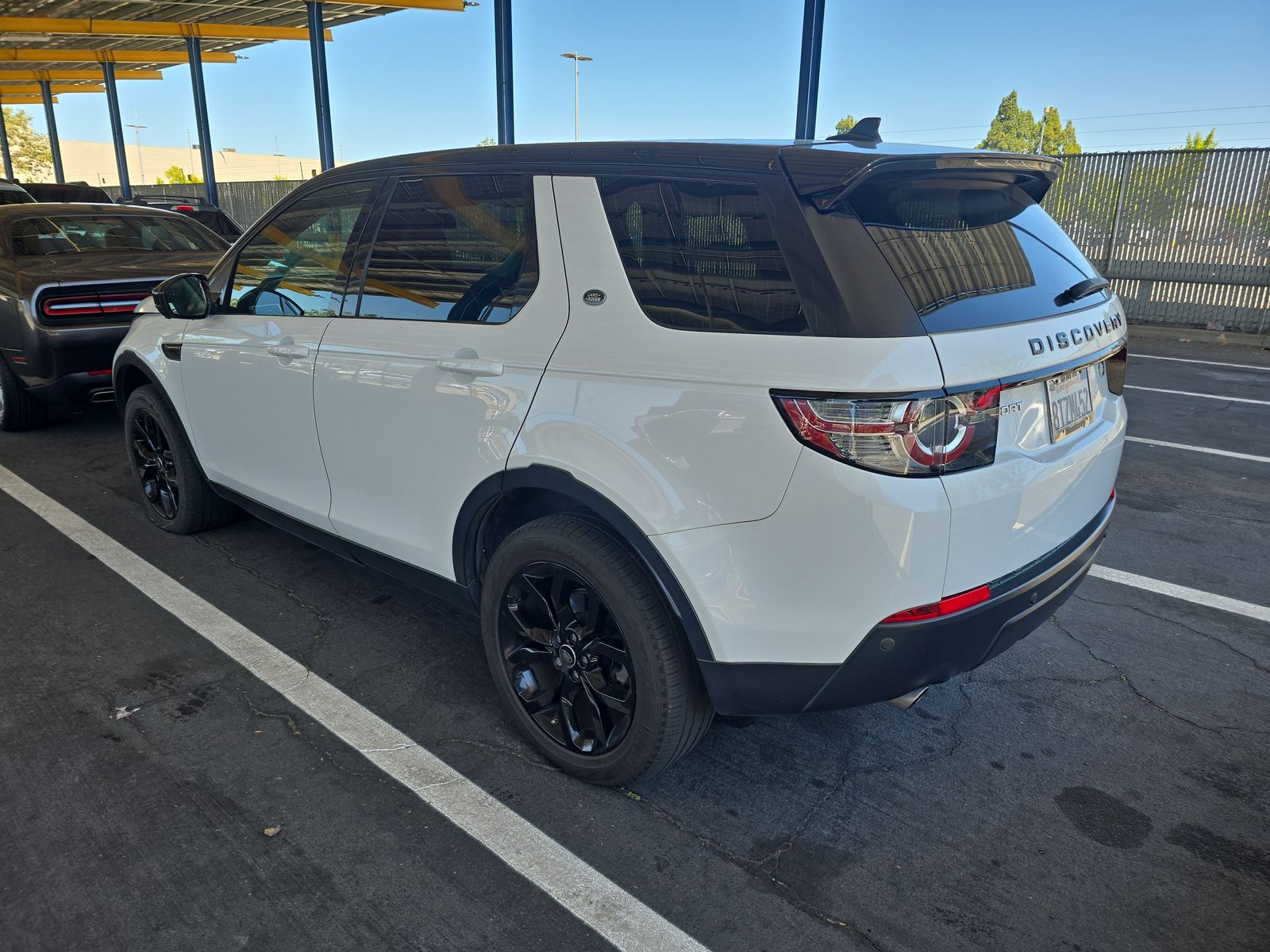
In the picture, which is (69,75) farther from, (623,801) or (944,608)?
(944,608)

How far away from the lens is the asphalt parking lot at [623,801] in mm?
2100

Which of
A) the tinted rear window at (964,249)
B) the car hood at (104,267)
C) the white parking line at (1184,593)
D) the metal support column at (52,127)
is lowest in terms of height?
the white parking line at (1184,593)

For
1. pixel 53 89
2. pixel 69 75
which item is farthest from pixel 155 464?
pixel 53 89

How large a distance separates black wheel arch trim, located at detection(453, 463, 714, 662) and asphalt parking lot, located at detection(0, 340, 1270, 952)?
573mm

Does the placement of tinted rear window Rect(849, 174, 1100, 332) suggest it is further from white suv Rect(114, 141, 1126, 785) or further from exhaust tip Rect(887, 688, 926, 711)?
exhaust tip Rect(887, 688, 926, 711)

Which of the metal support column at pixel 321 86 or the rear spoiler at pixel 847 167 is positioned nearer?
the rear spoiler at pixel 847 167

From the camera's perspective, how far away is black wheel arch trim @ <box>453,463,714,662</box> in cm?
219

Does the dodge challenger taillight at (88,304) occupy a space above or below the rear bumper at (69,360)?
above

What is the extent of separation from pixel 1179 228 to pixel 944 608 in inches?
495

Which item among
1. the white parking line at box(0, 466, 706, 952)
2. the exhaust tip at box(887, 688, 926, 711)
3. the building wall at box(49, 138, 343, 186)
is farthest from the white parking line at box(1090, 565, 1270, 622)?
the building wall at box(49, 138, 343, 186)

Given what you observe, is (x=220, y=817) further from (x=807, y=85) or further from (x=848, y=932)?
(x=807, y=85)

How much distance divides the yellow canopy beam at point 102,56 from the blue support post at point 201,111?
11.5ft

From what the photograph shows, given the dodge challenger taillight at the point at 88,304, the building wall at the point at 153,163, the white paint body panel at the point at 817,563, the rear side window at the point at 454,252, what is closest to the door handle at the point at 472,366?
the rear side window at the point at 454,252

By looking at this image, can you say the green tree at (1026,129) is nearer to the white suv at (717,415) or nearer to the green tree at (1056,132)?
the green tree at (1056,132)
